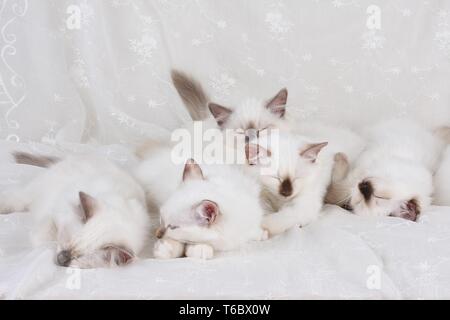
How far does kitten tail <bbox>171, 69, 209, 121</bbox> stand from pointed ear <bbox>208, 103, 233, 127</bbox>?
25 centimetres

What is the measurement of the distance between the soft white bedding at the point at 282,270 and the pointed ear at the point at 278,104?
44 cm

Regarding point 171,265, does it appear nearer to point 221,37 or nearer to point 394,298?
point 394,298

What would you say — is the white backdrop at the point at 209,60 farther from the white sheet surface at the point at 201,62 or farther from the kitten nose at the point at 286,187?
the kitten nose at the point at 286,187

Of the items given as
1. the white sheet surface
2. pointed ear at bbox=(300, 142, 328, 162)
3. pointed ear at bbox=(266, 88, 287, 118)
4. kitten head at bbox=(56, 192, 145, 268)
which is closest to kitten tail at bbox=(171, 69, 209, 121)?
the white sheet surface

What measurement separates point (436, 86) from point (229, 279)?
54.3 inches

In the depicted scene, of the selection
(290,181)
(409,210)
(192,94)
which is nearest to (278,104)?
(290,181)

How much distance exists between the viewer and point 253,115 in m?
2.03

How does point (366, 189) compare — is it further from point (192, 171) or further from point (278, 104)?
point (192, 171)

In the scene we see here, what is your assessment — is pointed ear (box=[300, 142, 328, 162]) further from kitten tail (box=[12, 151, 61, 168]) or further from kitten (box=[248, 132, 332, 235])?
kitten tail (box=[12, 151, 61, 168])

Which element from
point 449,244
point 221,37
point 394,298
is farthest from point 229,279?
point 221,37

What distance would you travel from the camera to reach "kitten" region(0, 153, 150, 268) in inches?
60.4

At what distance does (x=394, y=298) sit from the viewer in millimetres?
1431

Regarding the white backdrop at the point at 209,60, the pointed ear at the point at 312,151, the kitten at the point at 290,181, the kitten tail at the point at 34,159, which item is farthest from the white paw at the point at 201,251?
the white backdrop at the point at 209,60

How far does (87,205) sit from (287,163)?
61 centimetres
